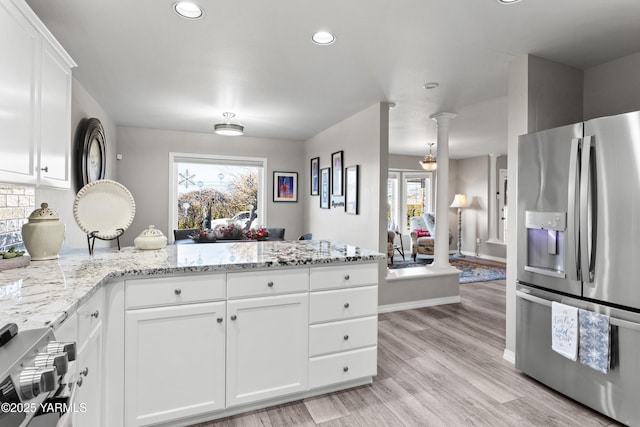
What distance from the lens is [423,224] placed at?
833 centimetres

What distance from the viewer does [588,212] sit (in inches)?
78.7

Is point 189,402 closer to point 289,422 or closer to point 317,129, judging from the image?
point 289,422

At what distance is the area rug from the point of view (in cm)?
596

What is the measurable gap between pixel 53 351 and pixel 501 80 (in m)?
3.73

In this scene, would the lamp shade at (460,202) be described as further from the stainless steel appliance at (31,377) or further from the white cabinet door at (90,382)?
the stainless steel appliance at (31,377)

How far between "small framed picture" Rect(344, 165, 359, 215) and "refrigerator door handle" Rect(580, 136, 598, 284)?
2658 millimetres

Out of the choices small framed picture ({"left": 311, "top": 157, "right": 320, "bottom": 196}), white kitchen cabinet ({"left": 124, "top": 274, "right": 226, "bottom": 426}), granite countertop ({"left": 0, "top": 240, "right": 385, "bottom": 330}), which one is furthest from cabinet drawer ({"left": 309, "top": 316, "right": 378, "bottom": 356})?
small framed picture ({"left": 311, "top": 157, "right": 320, "bottom": 196})

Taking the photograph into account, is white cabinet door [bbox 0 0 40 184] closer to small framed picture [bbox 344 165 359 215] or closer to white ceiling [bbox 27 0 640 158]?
white ceiling [bbox 27 0 640 158]

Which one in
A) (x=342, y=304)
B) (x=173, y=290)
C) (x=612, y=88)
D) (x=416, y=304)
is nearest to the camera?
(x=173, y=290)

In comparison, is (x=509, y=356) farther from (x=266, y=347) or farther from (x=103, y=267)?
(x=103, y=267)

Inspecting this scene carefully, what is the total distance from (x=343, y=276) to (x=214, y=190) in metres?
4.54

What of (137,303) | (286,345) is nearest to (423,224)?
(286,345)

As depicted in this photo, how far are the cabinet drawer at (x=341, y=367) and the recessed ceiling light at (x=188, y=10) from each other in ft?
7.56

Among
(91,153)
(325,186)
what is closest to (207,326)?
(91,153)
